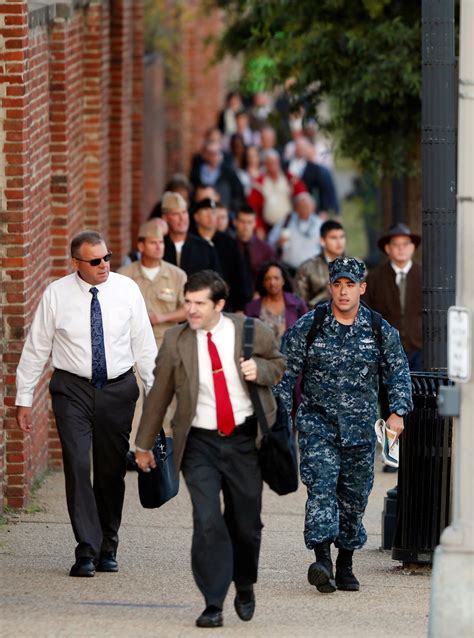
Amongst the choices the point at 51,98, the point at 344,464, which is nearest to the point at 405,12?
the point at 51,98

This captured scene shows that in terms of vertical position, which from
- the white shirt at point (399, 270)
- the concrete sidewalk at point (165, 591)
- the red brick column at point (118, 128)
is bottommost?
the concrete sidewalk at point (165, 591)

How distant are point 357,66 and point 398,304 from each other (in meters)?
2.72

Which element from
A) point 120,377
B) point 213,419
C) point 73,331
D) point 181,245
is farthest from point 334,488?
point 181,245

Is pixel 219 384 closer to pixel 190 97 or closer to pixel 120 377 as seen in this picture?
pixel 120 377

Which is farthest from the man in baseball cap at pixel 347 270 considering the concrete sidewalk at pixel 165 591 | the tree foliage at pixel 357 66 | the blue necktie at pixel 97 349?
the tree foliage at pixel 357 66

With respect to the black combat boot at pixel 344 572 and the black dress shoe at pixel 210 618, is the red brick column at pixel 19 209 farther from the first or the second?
the black dress shoe at pixel 210 618

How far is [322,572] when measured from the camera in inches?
380

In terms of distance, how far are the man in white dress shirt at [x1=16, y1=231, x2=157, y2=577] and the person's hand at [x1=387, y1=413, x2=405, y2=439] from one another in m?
1.49

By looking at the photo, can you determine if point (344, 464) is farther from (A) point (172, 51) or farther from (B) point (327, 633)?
(A) point (172, 51)

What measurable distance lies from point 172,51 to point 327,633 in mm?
20106

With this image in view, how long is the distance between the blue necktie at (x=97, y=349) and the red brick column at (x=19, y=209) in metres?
1.81

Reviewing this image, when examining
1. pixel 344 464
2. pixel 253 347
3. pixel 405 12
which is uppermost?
pixel 405 12

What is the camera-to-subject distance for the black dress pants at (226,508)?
28.3 feet

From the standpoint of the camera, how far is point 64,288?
10109mm
